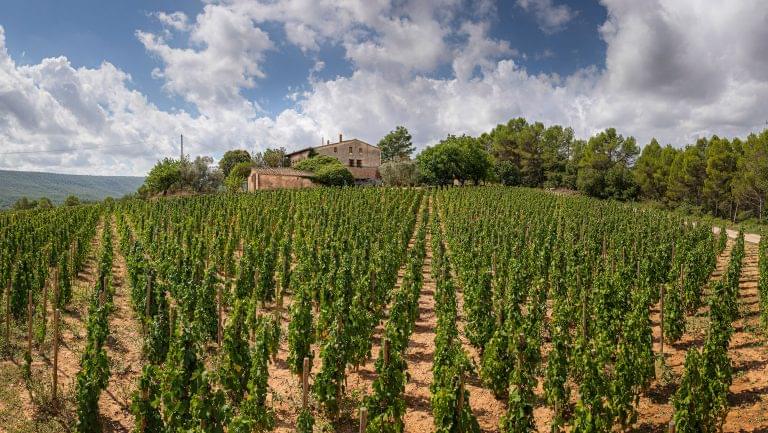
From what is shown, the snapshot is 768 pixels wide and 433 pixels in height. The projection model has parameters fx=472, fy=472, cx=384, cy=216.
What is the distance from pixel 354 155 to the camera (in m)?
73.4

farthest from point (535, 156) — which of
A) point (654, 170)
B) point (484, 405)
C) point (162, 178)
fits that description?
point (484, 405)

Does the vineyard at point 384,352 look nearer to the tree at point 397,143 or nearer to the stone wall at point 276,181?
the stone wall at point 276,181

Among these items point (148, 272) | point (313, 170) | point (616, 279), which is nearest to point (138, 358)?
point (148, 272)

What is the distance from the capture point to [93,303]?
9.98 m

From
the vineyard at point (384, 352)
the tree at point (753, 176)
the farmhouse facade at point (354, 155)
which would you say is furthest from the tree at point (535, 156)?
the vineyard at point (384, 352)

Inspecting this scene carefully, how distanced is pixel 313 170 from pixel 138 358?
Result: 54072 millimetres

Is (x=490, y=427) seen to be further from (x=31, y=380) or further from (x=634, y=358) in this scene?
(x=31, y=380)

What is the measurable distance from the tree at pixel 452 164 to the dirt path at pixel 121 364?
162 feet

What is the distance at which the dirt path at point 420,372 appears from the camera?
8.29 meters

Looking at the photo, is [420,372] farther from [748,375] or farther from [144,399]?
[748,375]

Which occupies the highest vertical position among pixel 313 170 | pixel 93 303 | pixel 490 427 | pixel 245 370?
pixel 313 170


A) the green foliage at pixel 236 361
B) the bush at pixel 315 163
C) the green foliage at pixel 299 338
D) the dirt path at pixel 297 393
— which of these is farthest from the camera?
the bush at pixel 315 163

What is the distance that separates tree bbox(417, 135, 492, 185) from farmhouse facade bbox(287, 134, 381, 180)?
9852 mm

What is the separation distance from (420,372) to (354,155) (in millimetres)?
64711
